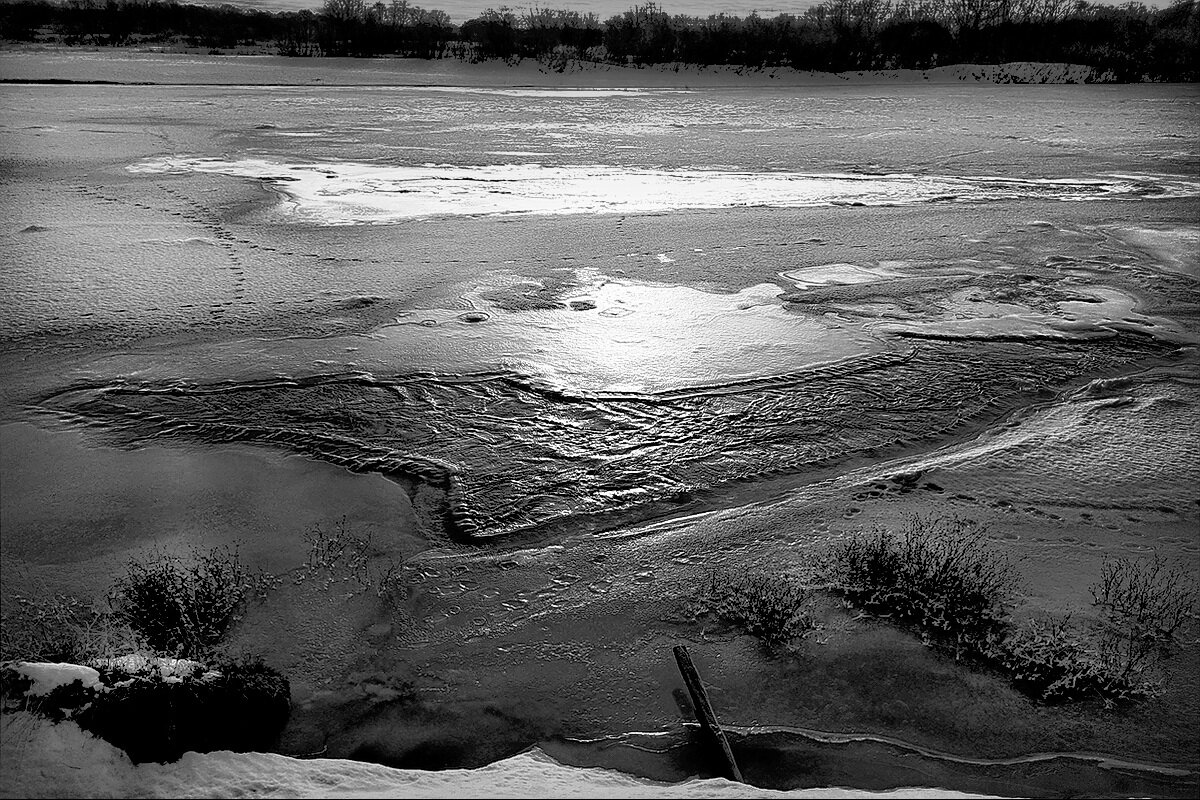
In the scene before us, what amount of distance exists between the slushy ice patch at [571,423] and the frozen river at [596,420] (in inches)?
1.0

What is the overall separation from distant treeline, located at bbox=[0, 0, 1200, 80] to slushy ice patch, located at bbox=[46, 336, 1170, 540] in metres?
26.2

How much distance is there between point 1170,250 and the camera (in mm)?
9000

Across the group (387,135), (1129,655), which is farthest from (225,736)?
(387,135)

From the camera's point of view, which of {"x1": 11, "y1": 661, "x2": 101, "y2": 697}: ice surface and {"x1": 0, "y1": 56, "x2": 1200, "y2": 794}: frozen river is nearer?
{"x1": 11, "y1": 661, "x2": 101, "y2": 697}: ice surface

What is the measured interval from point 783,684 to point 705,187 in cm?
940

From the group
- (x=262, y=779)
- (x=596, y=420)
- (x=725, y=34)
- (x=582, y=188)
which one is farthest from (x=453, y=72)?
(x=262, y=779)

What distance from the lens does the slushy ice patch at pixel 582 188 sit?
34.3 feet

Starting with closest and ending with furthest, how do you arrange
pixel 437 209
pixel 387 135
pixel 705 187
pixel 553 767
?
1. pixel 553 767
2. pixel 437 209
3. pixel 705 187
4. pixel 387 135

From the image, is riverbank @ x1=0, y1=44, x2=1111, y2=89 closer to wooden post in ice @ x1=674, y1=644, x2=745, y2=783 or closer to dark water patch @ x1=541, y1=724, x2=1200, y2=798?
wooden post in ice @ x1=674, y1=644, x2=745, y2=783

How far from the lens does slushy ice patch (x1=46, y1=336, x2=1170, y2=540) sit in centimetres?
463

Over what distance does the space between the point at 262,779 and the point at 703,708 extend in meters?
1.50

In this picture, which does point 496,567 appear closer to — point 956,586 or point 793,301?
point 956,586

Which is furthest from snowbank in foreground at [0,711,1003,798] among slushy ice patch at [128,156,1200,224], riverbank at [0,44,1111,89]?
riverbank at [0,44,1111,89]

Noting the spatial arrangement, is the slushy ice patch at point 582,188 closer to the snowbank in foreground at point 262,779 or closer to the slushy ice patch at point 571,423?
the slushy ice patch at point 571,423
